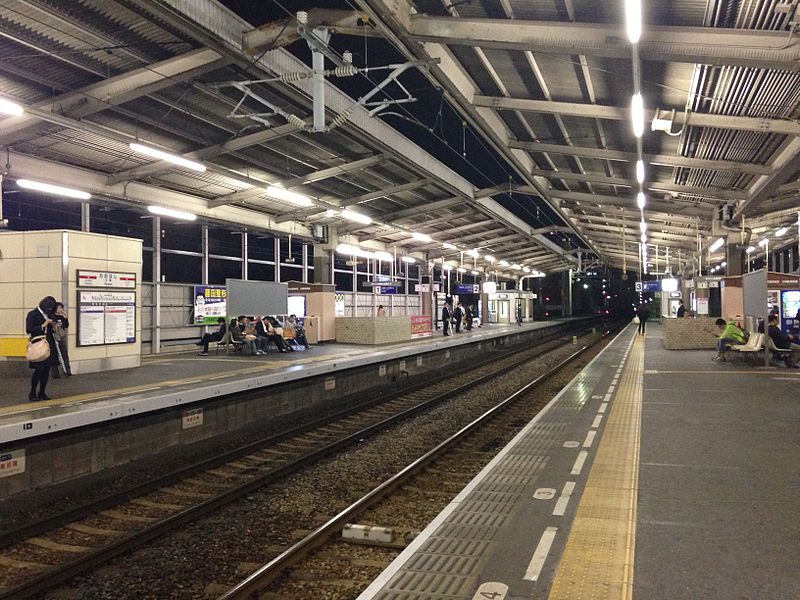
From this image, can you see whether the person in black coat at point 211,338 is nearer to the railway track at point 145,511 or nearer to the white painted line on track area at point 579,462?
the railway track at point 145,511

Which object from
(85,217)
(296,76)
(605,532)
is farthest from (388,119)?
(605,532)

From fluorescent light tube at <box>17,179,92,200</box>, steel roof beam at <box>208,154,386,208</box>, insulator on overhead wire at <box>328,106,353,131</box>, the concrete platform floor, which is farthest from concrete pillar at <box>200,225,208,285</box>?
insulator on overhead wire at <box>328,106,353,131</box>

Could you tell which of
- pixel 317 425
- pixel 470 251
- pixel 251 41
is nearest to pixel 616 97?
pixel 251 41

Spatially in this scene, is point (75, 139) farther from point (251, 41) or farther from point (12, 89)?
point (251, 41)

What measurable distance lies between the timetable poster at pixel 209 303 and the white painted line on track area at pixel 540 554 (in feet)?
44.9

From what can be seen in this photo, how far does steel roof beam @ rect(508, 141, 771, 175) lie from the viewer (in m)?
12.0

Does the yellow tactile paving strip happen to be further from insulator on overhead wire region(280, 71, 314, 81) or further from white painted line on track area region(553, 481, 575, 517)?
insulator on overhead wire region(280, 71, 314, 81)

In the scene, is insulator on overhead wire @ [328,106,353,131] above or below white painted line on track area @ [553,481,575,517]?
above

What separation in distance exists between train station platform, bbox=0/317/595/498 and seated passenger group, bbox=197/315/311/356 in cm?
39

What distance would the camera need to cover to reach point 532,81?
32.2ft

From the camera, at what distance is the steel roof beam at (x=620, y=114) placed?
931 centimetres

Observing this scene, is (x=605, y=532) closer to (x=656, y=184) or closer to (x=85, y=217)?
(x=85, y=217)

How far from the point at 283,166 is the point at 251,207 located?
283 centimetres

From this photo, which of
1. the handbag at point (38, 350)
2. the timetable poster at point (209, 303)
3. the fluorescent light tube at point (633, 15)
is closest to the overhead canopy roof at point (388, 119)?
the fluorescent light tube at point (633, 15)
